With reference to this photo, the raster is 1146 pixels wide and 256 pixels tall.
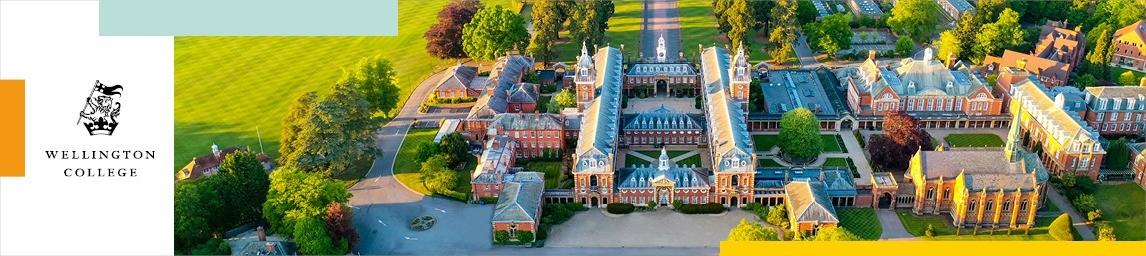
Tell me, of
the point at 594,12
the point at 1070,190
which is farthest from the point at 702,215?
the point at 594,12

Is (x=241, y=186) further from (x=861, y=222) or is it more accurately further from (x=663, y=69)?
(x=663, y=69)

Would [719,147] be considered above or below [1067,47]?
below

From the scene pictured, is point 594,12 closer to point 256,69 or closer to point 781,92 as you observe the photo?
point 781,92

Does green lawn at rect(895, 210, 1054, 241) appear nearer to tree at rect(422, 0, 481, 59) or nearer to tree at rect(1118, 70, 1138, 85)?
tree at rect(1118, 70, 1138, 85)

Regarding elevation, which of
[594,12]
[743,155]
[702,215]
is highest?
[594,12]

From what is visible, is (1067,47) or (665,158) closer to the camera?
(665,158)

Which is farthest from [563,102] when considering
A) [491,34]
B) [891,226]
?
[891,226]

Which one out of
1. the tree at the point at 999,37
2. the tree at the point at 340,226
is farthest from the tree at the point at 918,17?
the tree at the point at 340,226
